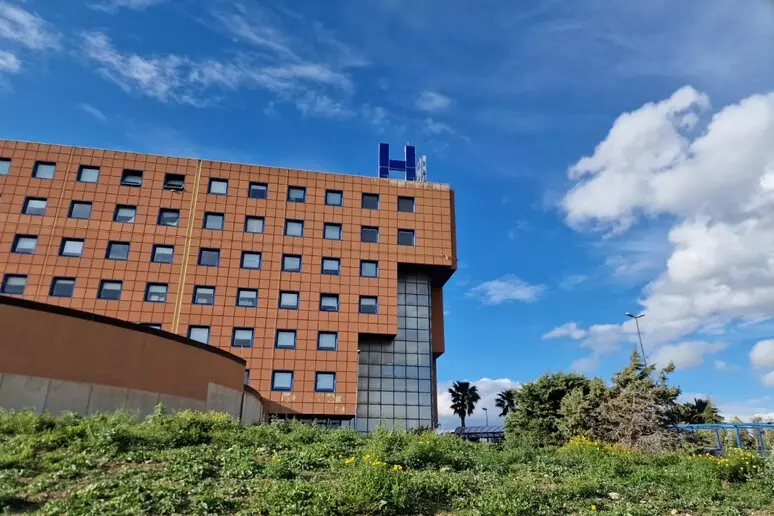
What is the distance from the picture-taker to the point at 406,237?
45.7m

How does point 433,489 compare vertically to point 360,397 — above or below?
below

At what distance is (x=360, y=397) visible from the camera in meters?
43.0

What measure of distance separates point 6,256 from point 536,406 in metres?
37.2

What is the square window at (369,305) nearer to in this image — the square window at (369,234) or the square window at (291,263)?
the square window at (369,234)

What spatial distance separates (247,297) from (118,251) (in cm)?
972

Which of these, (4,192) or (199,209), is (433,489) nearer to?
(199,209)

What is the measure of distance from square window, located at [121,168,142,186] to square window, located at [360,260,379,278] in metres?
17.9

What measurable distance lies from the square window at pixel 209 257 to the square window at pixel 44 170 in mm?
12207

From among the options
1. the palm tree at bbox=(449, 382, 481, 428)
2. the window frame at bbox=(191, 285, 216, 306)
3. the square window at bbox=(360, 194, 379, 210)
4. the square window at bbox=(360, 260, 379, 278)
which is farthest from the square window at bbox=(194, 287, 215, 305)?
the palm tree at bbox=(449, 382, 481, 428)

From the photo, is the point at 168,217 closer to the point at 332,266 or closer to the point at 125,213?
the point at 125,213

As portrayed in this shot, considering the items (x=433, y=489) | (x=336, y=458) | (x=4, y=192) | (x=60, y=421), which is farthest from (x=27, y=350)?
(x=4, y=192)

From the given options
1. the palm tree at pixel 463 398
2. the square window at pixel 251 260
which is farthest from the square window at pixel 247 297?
the palm tree at pixel 463 398

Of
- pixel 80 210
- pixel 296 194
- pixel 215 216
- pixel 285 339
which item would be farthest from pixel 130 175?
pixel 285 339

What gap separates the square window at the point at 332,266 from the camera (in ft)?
143
